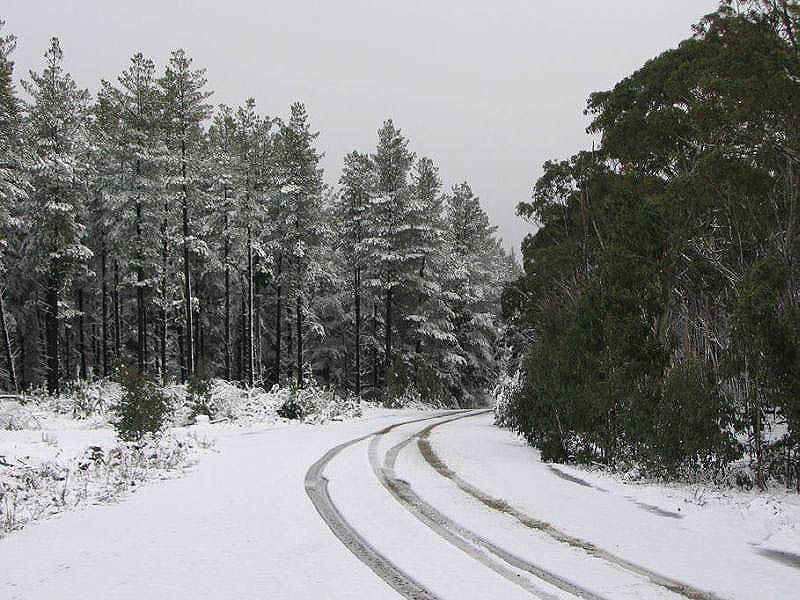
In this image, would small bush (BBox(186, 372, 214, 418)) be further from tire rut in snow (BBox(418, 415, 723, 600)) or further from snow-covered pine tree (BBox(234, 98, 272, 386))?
tire rut in snow (BBox(418, 415, 723, 600))

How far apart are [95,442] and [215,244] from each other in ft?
77.4

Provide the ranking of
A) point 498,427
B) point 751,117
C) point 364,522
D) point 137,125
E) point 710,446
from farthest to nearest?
point 137,125 → point 498,427 → point 751,117 → point 710,446 → point 364,522

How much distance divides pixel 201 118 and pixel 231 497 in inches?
983

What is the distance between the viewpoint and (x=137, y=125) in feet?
95.2

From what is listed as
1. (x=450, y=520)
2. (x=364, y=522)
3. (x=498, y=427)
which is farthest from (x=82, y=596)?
(x=498, y=427)

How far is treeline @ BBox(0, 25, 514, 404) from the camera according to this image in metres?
27.8

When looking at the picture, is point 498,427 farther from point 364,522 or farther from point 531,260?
point 364,522

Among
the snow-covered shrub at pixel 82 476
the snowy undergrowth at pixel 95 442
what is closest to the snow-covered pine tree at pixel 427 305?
the snowy undergrowth at pixel 95 442

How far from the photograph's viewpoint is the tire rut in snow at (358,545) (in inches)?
198

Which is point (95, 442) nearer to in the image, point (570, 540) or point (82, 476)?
point (82, 476)

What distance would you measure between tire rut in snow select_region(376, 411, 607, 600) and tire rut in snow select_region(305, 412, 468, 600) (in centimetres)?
83

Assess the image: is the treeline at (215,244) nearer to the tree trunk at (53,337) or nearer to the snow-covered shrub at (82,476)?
the tree trunk at (53,337)

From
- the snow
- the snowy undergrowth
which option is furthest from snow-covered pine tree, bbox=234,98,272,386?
the snow

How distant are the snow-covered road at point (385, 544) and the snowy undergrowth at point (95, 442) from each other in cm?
76
